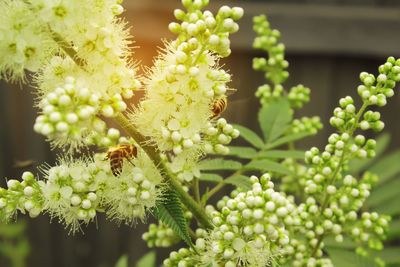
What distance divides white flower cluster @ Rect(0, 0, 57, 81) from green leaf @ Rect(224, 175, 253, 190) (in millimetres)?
541

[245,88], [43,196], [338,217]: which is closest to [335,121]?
[338,217]

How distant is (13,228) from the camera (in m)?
3.88

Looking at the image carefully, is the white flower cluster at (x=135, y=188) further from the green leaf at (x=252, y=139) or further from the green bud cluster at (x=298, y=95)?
the green bud cluster at (x=298, y=95)

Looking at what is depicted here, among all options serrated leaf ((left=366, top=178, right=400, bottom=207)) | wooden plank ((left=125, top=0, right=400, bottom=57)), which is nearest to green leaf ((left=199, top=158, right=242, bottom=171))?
serrated leaf ((left=366, top=178, right=400, bottom=207))

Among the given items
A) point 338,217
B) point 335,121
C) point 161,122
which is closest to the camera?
point 161,122

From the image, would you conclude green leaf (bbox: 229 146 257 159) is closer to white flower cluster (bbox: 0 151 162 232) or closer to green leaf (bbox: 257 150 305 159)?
green leaf (bbox: 257 150 305 159)

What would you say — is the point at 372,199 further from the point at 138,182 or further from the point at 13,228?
the point at 13,228

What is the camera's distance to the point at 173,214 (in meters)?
1.34

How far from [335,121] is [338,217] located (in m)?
0.26

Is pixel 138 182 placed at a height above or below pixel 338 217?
above

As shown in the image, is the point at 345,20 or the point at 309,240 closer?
the point at 309,240

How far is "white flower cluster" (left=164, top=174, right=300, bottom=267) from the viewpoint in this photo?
121 cm

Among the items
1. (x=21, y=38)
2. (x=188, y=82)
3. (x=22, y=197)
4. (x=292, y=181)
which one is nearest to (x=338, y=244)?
(x=292, y=181)

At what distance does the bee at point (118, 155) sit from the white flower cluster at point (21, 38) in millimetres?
233
